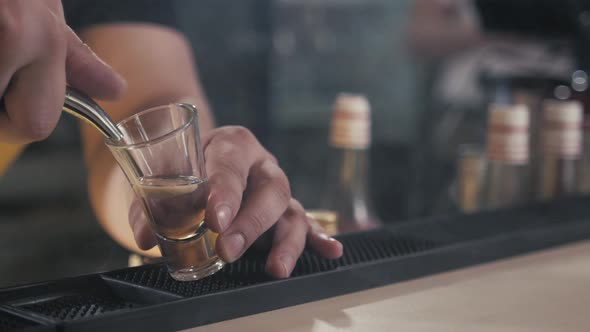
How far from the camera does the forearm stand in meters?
0.99

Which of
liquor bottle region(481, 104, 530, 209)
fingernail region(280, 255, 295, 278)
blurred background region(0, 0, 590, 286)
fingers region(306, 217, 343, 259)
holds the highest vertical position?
fingernail region(280, 255, 295, 278)

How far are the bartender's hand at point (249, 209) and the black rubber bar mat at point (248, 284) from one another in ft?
0.07

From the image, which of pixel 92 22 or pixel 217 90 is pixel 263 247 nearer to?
pixel 92 22

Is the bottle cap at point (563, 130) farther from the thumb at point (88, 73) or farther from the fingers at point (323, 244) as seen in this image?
the thumb at point (88, 73)

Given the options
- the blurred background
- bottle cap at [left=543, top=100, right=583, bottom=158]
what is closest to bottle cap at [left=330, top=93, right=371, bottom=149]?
the blurred background

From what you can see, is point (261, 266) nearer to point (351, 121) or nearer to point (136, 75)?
point (351, 121)

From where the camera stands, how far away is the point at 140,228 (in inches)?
24.7

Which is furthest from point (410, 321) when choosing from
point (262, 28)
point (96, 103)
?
point (262, 28)

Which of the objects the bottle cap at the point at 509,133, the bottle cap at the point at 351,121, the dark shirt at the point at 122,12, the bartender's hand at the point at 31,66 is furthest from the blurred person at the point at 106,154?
the bottle cap at the point at 509,133

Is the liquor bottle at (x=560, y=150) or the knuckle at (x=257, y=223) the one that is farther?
the liquor bottle at (x=560, y=150)

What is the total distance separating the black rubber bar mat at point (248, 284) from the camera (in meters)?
0.54

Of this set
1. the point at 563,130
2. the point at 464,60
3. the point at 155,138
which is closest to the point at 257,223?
the point at 155,138

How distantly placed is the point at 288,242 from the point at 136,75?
1.99 ft

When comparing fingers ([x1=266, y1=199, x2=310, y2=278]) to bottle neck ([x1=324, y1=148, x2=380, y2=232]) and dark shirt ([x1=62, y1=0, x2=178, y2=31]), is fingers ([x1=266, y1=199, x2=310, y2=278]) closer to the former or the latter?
bottle neck ([x1=324, y1=148, x2=380, y2=232])
